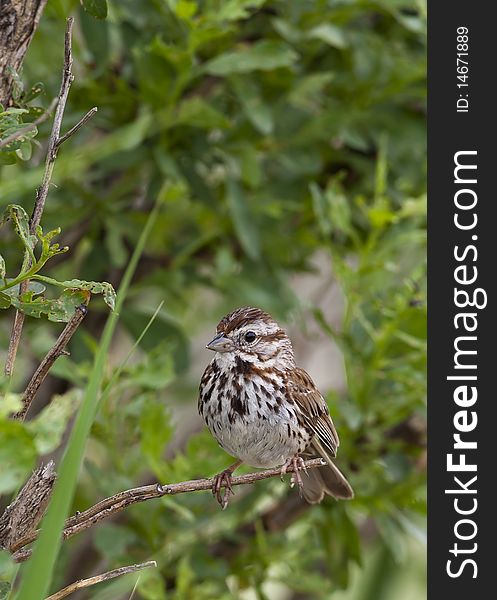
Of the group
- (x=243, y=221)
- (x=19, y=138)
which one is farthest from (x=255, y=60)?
A: (x=19, y=138)

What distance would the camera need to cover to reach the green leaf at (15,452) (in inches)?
41.4

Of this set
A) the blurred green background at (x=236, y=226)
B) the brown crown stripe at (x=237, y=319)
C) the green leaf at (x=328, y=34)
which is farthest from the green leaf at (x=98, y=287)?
the green leaf at (x=328, y=34)

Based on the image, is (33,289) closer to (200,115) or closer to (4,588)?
(4,588)

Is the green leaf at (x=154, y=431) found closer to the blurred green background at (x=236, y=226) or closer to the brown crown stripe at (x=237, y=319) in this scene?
the blurred green background at (x=236, y=226)

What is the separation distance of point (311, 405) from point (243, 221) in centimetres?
93

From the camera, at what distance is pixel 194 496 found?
8.93ft

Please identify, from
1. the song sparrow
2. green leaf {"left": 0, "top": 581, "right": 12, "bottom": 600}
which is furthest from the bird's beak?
green leaf {"left": 0, "top": 581, "right": 12, "bottom": 600}

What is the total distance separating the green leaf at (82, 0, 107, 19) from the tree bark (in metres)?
0.08

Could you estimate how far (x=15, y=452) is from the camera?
3.48 ft

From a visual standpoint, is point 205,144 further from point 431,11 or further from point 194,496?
point 194,496

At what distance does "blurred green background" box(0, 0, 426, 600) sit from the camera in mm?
2619

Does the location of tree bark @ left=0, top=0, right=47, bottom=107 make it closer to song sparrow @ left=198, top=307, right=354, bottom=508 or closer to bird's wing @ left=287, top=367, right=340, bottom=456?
song sparrow @ left=198, top=307, right=354, bottom=508

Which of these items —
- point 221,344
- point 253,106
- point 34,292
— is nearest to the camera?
point 34,292

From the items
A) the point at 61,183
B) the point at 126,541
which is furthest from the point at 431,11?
the point at 126,541
